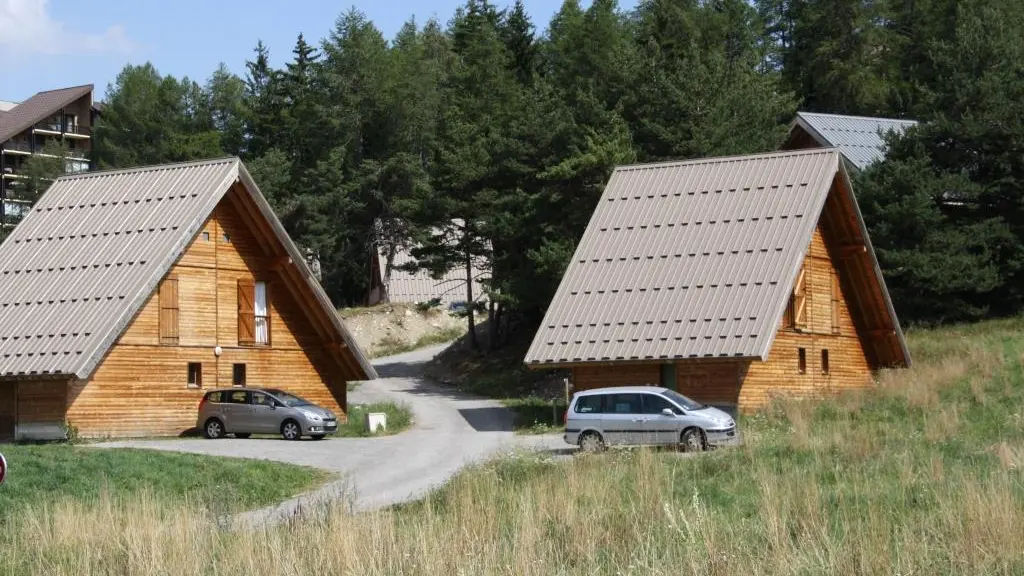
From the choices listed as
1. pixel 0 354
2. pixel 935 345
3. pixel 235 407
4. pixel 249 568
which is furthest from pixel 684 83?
pixel 249 568

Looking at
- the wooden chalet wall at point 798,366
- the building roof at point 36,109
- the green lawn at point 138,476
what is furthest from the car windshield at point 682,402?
the building roof at point 36,109

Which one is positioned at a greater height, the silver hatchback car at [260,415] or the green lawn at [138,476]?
the silver hatchback car at [260,415]

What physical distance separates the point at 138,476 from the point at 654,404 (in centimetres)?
1138

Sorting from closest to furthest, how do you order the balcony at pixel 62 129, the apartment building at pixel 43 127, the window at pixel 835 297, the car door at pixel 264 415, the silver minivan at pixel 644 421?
the silver minivan at pixel 644 421
the car door at pixel 264 415
the window at pixel 835 297
the apartment building at pixel 43 127
the balcony at pixel 62 129

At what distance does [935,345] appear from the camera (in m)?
45.8

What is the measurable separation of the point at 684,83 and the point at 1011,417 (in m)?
26.8

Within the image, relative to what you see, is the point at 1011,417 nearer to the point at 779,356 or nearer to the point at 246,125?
the point at 779,356

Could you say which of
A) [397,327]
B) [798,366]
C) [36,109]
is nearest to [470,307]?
[397,327]

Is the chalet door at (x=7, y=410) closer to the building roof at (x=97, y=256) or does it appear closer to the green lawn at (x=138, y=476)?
the building roof at (x=97, y=256)

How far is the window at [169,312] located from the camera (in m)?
39.1

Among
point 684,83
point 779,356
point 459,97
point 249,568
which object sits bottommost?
point 249,568

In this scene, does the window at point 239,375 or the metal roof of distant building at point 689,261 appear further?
the window at point 239,375

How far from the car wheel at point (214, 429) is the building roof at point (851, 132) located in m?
30.6

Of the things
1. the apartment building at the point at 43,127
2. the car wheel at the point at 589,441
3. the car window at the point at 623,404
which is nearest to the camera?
the car wheel at the point at 589,441
